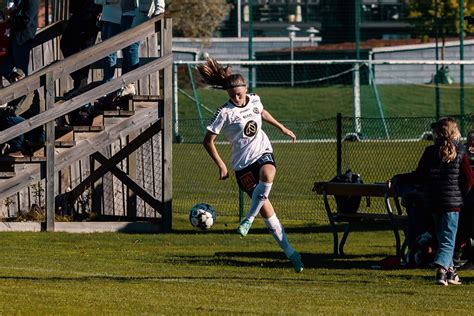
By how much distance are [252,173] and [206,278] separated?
1159mm

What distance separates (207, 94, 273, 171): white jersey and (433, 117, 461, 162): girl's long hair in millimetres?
A: 1759

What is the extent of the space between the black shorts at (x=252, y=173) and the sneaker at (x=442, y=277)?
2.01 metres

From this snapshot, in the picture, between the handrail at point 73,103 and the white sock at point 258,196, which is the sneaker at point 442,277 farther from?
the handrail at point 73,103

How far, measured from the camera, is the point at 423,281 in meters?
13.3

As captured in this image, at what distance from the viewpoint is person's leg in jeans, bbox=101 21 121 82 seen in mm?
18656

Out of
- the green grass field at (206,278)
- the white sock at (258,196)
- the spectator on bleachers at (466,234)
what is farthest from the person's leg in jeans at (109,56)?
the spectator on bleachers at (466,234)

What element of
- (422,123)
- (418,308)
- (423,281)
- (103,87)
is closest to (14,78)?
(103,87)

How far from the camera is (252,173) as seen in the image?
44.9 feet

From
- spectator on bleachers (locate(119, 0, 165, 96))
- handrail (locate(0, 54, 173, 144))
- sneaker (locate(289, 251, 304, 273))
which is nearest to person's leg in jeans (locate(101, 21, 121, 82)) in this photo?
spectator on bleachers (locate(119, 0, 165, 96))

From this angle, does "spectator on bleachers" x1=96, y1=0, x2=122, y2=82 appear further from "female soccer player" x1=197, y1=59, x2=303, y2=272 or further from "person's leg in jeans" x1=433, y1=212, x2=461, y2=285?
"person's leg in jeans" x1=433, y1=212, x2=461, y2=285

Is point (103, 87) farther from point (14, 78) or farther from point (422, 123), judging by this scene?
point (422, 123)

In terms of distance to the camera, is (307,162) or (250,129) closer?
(250,129)

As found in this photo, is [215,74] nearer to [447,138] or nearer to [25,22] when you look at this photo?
[447,138]

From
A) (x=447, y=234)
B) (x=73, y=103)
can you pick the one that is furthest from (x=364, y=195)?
(x=73, y=103)
